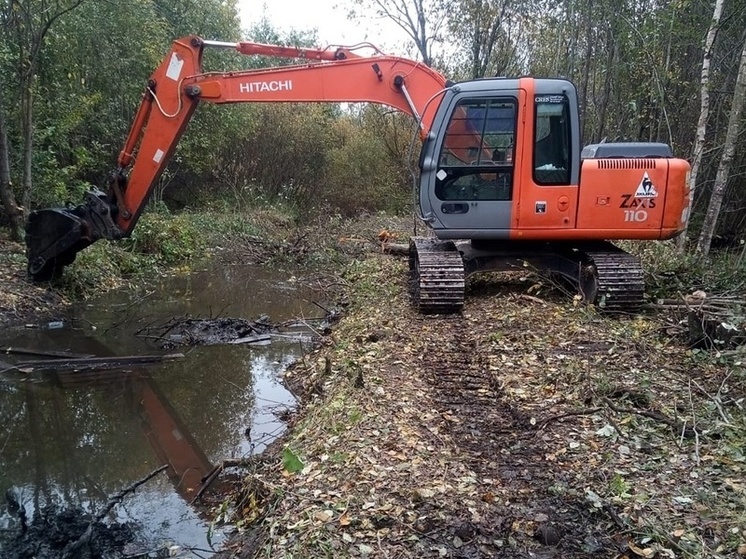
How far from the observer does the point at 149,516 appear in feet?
12.3

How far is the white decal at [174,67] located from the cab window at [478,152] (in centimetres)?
308

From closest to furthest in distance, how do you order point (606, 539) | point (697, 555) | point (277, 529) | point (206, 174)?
1. point (697, 555)
2. point (606, 539)
3. point (277, 529)
4. point (206, 174)

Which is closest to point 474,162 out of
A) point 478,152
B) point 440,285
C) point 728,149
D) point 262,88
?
point 478,152

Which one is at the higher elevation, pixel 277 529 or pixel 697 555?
pixel 697 555

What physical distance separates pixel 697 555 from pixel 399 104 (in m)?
5.54

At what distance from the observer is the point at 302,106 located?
2047 centimetres

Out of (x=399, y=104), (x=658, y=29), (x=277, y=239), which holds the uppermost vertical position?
(x=658, y=29)

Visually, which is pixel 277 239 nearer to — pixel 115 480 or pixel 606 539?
pixel 115 480

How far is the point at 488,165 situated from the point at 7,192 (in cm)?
760

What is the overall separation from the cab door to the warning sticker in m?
1.29

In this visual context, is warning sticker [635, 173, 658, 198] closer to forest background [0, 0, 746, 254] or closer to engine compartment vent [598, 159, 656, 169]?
engine compartment vent [598, 159, 656, 169]

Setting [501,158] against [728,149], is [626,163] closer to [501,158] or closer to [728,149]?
[501,158]

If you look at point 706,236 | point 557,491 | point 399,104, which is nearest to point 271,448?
point 557,491

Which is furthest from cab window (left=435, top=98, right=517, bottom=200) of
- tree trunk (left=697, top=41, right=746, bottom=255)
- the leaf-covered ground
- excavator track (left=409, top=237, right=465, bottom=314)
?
tree trunk (left=697, top=41, right=746, bottom=255)
